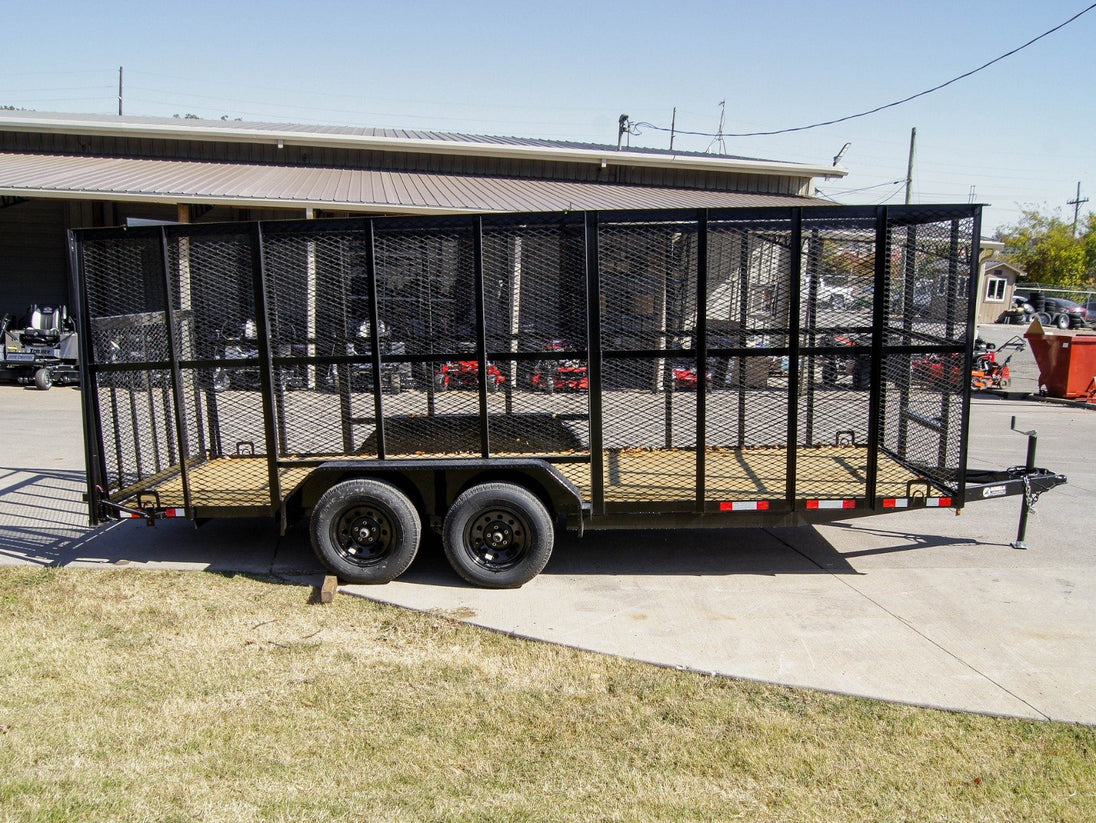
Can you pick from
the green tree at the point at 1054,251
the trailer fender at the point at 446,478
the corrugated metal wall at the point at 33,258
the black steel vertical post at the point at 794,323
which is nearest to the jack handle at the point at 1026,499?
the black steel vertical post at the point at 794,323

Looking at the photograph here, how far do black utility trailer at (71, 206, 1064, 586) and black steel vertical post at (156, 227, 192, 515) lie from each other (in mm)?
16

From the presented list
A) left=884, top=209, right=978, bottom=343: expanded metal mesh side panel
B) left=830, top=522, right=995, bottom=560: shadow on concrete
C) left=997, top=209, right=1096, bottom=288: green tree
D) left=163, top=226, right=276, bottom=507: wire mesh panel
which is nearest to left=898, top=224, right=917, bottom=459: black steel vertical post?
left=884, top=209, right=978, bottom=343: expanded metal mesh side panel

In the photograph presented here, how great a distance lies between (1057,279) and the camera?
49969 millimetres

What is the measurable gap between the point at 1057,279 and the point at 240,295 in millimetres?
54276

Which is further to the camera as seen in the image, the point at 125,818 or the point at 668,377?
the point at 668,377

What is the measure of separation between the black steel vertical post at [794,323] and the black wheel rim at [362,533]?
290 centimetres

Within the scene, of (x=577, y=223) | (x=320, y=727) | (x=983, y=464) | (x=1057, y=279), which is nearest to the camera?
(x=320, y=727)

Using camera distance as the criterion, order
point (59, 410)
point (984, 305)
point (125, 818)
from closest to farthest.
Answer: point (125, 818), point (59, 410), point (984, 305)

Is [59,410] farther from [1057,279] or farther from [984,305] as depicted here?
[1057,279]

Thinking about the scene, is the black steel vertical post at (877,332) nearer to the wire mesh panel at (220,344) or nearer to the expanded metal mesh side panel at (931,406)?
the expanded metal mesh side panel at (931,406)

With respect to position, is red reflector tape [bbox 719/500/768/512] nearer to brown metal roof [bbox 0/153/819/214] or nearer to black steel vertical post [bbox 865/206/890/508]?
black steel vertical post [bbox 865/206/890/508]

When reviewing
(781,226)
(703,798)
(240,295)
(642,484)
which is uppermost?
(781,226)

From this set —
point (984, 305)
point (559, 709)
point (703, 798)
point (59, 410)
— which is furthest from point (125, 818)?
point (984, 305)

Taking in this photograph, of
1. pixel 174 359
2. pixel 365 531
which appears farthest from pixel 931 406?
pixel 174 359
